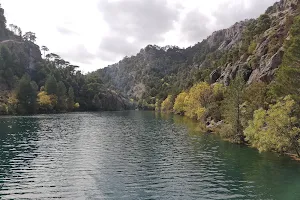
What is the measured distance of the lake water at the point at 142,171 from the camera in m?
33.1

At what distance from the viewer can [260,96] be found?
216ft

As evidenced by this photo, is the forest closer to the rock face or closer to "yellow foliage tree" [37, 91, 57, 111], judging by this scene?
the rock face

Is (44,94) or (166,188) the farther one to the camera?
(44,94)

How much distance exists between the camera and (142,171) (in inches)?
1668

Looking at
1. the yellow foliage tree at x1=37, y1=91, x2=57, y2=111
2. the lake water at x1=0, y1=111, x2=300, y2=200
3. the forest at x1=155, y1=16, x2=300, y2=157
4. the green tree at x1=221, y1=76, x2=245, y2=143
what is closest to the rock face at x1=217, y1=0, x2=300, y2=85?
the green tree at x1=221, y1=76, x2=245, y2=143

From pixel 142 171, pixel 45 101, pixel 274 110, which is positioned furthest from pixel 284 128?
pixel 45 101

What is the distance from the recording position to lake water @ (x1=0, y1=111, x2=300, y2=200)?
108 ft

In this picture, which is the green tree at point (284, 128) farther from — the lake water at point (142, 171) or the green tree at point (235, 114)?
the green tree at point (235, 114)

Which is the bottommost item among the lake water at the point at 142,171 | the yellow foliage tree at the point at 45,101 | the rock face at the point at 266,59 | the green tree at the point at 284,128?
the lake water at the point at 142,171

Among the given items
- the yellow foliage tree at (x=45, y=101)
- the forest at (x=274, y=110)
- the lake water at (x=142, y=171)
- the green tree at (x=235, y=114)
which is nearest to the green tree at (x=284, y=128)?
the forest at (x=274, y=110)

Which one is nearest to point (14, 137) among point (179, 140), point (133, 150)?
point (133, 150)

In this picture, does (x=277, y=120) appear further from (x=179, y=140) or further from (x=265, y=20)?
(x=265, y=20)

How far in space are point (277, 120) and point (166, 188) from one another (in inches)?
898

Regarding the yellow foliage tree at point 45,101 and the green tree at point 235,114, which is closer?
the green tree at point 235,114
